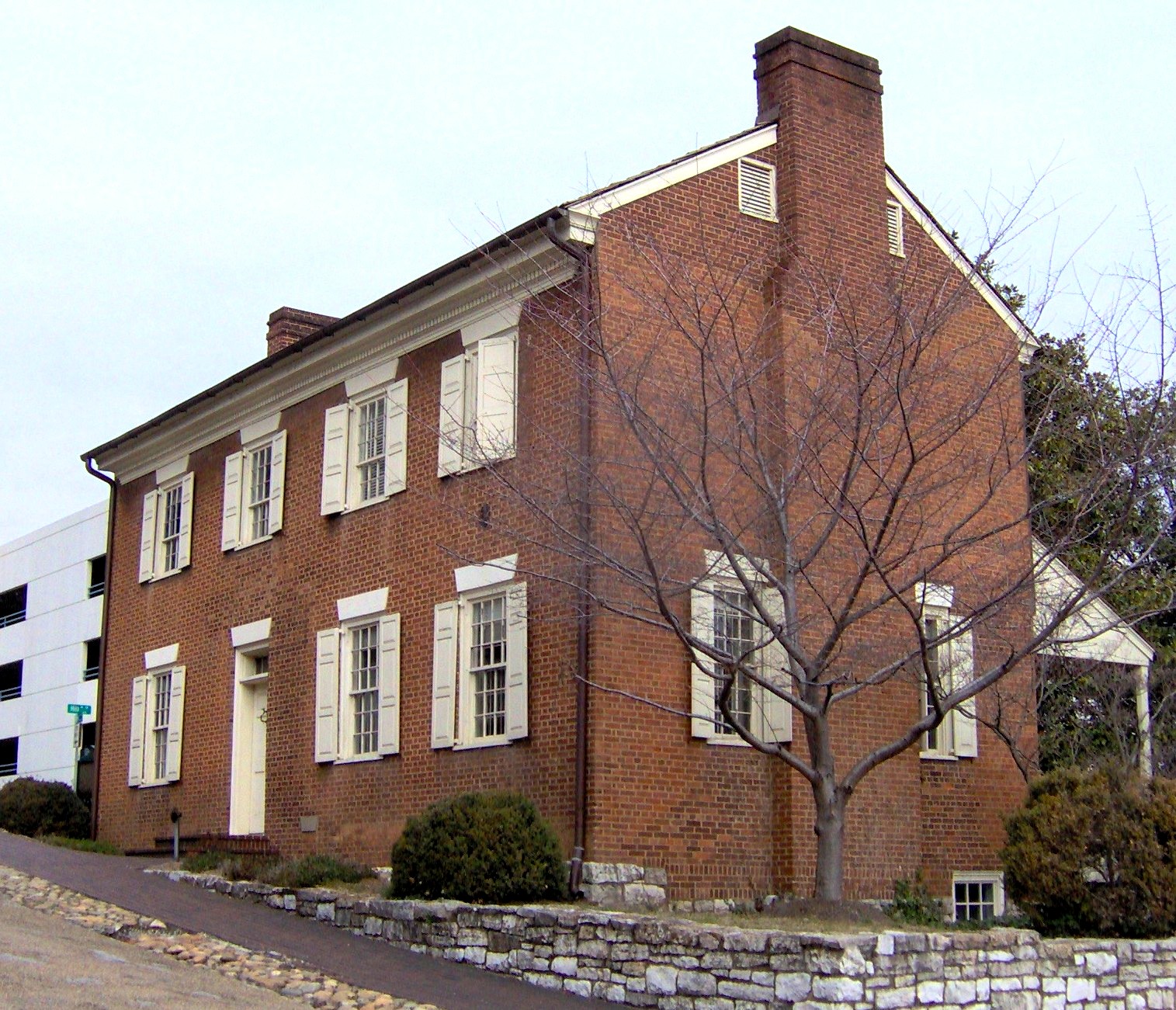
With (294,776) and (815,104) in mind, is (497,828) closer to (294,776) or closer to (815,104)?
(294,776)

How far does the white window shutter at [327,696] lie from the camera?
18.3 metres

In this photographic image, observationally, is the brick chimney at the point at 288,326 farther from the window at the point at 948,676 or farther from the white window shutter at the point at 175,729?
the window at the point at 948,676

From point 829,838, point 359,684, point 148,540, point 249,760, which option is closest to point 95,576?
point 148,540

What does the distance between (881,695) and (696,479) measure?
3.48m

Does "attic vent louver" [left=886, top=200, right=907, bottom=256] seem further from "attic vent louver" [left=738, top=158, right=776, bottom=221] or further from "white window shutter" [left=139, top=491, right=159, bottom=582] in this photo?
"white window shutter" [left=139, top=491, right=159, bottom=582]

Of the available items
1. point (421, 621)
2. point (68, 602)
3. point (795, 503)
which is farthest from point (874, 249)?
point (68, 602)

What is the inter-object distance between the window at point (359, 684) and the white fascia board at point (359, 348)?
9.52ft

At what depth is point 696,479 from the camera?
47.8 feet

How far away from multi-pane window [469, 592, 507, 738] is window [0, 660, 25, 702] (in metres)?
30.0

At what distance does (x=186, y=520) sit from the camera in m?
22.2

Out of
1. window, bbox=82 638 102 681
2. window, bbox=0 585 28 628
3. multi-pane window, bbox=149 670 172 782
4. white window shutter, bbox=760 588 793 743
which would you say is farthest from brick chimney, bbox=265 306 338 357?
window, bbox=0 585 28 628

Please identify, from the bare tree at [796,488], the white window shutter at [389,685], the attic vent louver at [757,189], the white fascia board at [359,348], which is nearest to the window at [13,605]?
the white fascia board at [359,348]

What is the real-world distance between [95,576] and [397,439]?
23.7m

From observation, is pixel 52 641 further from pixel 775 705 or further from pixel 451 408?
pixel 775 705
